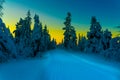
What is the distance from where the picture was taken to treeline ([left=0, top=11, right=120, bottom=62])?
67.6 feet

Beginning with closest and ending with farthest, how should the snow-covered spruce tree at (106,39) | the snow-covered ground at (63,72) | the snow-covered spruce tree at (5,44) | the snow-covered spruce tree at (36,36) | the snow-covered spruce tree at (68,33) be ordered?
the snow-covered ground at (63,72), the snow-covered spruce tree at (5,44), the snow-covered spruce tree at (106,39), the snow-covered spruce tree at (36,36), the snow-covered spruce tree at (68,33)

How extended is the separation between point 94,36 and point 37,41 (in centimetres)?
1700

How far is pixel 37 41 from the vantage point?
68.0 m

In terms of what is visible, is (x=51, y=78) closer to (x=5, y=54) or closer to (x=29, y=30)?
(x=5, y=54)

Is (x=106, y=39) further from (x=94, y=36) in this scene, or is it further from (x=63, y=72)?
(x=63, y=72)

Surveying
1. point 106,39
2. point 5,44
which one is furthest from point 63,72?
point 106,39

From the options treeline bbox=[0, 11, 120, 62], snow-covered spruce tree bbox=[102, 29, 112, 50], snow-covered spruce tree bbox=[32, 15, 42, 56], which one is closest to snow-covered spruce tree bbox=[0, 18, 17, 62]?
treeline bbox=[0, 11, 120, 62]

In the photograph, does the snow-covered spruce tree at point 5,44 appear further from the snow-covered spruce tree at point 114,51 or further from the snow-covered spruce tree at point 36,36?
the snow-covered spruce tree at point 36,36

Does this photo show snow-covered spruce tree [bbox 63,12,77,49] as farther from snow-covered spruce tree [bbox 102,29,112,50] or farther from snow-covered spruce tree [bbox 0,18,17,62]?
snow-covered spruce tree [bbox 0,18,17,62]

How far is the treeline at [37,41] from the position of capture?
20.6m

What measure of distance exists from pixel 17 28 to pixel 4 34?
5587cm

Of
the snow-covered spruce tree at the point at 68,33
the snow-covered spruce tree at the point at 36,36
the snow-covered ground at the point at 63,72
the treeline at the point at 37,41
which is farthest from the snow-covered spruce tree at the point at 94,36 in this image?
the snow-covered ground at the point at 63,72

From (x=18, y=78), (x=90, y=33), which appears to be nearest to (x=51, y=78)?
(x=18, y=78)

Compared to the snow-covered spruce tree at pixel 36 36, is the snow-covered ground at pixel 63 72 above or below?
below
